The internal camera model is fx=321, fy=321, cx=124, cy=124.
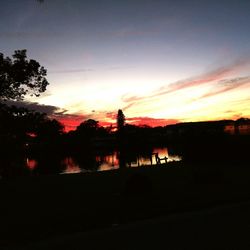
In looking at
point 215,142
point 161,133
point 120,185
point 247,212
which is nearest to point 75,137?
point 161,133

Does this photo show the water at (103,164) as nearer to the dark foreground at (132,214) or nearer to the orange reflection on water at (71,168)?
the orange reflection on water at (71,168)

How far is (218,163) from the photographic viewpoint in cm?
3172

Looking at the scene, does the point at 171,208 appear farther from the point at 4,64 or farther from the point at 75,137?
the point at 75,137

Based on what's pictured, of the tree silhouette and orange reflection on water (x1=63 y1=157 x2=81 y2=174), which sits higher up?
the tree silhouette

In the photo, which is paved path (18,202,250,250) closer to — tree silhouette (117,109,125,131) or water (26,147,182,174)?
water (26,147,182,174)

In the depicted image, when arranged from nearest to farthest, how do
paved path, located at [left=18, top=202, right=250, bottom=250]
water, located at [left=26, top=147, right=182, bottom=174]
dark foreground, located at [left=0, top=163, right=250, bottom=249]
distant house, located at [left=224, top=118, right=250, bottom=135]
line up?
paved path, located at [left=18, top=202, right=250, bottom=250] → dark foreground, located at [left=0, top=163, right=250, bottom=249] → distant house, located at [left=224, top=118, right=250, bottom=135] → water, located at [left=26, top=147, right=182, bottom=174]

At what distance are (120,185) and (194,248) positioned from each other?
44.4 feet

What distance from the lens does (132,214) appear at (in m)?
12.8

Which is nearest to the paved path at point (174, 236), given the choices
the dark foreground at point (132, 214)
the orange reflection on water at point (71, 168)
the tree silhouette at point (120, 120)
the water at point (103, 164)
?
the dark foreground at point (132, 214)

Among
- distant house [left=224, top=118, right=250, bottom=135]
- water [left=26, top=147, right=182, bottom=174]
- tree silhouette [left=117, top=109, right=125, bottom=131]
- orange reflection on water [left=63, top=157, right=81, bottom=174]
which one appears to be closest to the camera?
distant house [left=224, top=118, right=250, bottom=135]

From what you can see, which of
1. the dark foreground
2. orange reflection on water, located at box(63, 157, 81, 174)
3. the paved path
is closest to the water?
orange reflection on water, located at box(63, 157, 81, 174)

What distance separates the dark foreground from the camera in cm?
816

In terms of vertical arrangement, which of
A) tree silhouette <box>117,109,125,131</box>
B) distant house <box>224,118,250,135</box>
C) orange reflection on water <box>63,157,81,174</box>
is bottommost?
orange reflection on water <box>63,157,81,174</box>

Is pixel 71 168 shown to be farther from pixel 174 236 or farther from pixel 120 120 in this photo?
pixel 120 120
